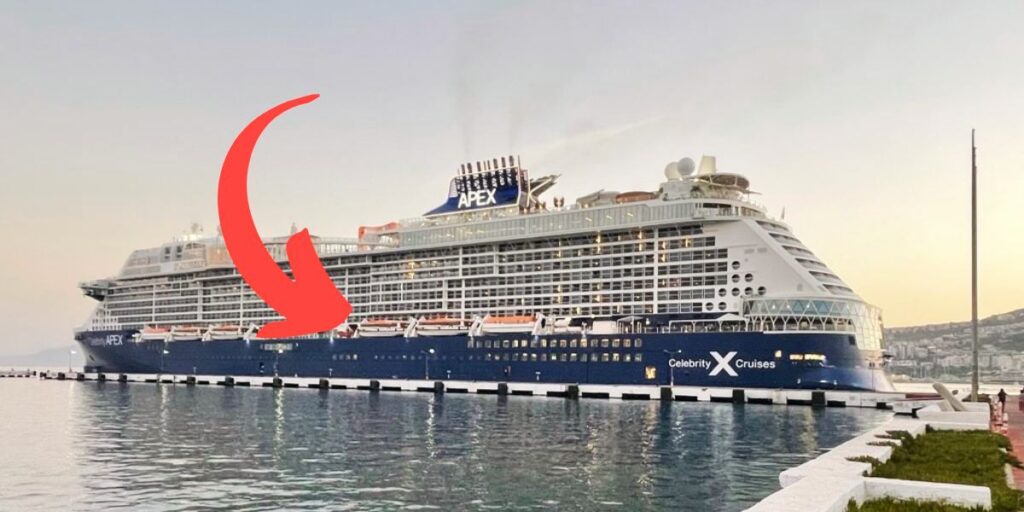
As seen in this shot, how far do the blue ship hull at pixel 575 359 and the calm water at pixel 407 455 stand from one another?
5.80 meters

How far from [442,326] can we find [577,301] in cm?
1285

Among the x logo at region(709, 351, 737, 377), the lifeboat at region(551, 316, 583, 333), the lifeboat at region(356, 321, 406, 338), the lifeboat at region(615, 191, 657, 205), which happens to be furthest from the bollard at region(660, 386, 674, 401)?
the lifeboat at region(356, 321, 406, 338)

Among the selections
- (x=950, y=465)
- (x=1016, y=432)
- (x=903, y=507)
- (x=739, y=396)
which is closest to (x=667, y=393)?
(x=739, y=396)

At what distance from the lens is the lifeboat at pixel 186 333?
97250mm

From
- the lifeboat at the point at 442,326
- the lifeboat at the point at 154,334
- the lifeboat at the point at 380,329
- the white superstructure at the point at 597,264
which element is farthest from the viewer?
the lifeboat at the point at 154,334

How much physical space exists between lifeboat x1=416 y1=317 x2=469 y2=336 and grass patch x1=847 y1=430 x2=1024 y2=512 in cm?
5148

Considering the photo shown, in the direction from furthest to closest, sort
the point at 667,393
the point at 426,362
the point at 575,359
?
the point at 426,362 < the point at 575,359 < the point at 667,393

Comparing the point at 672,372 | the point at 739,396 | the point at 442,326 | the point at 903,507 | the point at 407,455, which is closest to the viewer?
the point at 903,507

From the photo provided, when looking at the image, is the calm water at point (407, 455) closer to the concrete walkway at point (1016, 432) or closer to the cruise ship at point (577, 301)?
the concrete walkway at point (1016, 432)

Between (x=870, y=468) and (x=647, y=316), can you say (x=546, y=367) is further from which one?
(x=870, y=468)

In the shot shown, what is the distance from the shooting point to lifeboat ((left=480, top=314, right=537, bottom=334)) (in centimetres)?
7012

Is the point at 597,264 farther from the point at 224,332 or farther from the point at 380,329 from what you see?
the point at 224,332

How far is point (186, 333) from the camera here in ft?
323

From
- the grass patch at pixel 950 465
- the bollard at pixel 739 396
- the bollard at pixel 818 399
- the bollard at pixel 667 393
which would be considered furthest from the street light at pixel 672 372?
the grass patch at pixel 950 465
